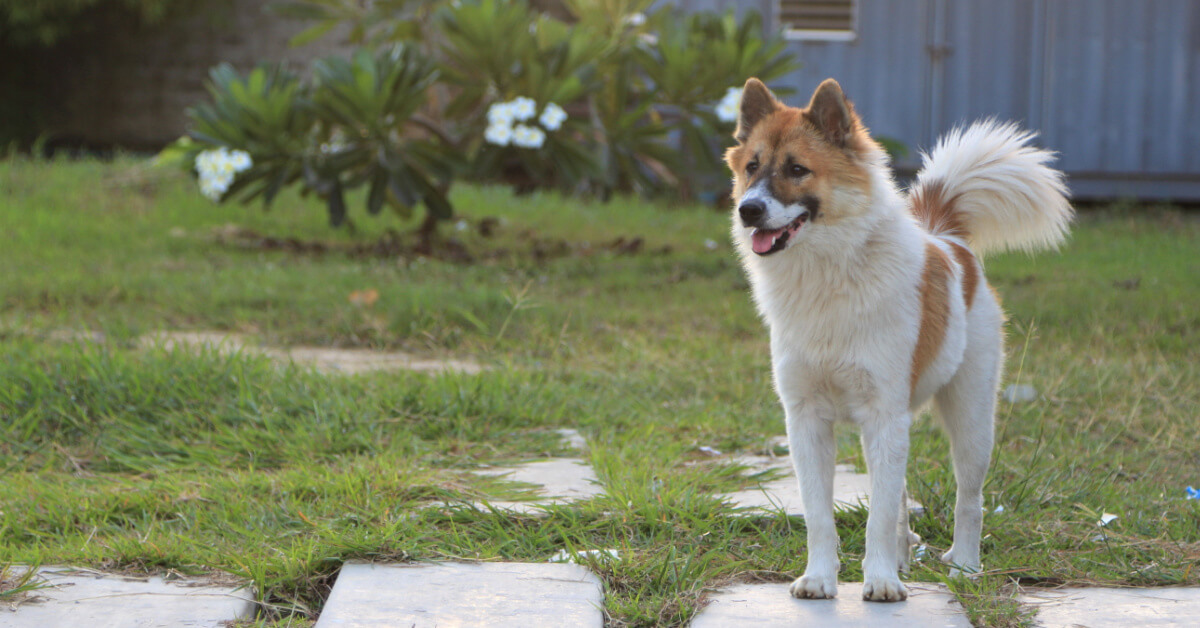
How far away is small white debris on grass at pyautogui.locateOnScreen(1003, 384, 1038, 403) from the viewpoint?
3.91 meters

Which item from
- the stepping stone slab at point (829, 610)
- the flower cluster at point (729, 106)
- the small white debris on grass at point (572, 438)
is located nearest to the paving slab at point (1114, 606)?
the stepping stone slab at point (829, 610)

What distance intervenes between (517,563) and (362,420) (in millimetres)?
1205

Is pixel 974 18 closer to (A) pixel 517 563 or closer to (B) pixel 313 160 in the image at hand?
(B) pixel 313 160

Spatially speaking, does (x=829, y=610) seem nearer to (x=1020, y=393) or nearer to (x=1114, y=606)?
(x=1114, y=606)

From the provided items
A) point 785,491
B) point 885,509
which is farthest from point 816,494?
point 785,491

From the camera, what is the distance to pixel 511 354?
176 inches

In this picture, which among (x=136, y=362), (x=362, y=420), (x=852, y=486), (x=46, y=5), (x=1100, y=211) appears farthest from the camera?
(x=46, y=5)

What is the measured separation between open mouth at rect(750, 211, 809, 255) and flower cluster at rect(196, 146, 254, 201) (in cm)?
453

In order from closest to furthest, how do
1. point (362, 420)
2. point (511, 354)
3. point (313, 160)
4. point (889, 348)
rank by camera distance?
point (889, 348)
point (362, 420)
point (511, 354)
point (313, 160)

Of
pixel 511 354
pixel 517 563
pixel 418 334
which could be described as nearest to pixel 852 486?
pixel 517 563

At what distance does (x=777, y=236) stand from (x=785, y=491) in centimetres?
88

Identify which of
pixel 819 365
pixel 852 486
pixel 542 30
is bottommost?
pixel 852 486

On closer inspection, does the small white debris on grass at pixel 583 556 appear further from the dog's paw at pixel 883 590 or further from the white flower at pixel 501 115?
the white flower at pixel 501 115

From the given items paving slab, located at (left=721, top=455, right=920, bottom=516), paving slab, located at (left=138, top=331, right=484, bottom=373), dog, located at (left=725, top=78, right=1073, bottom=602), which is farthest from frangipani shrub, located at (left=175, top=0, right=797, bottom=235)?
dog, located at (left=725, top=78, right=1073, bottom=602)
